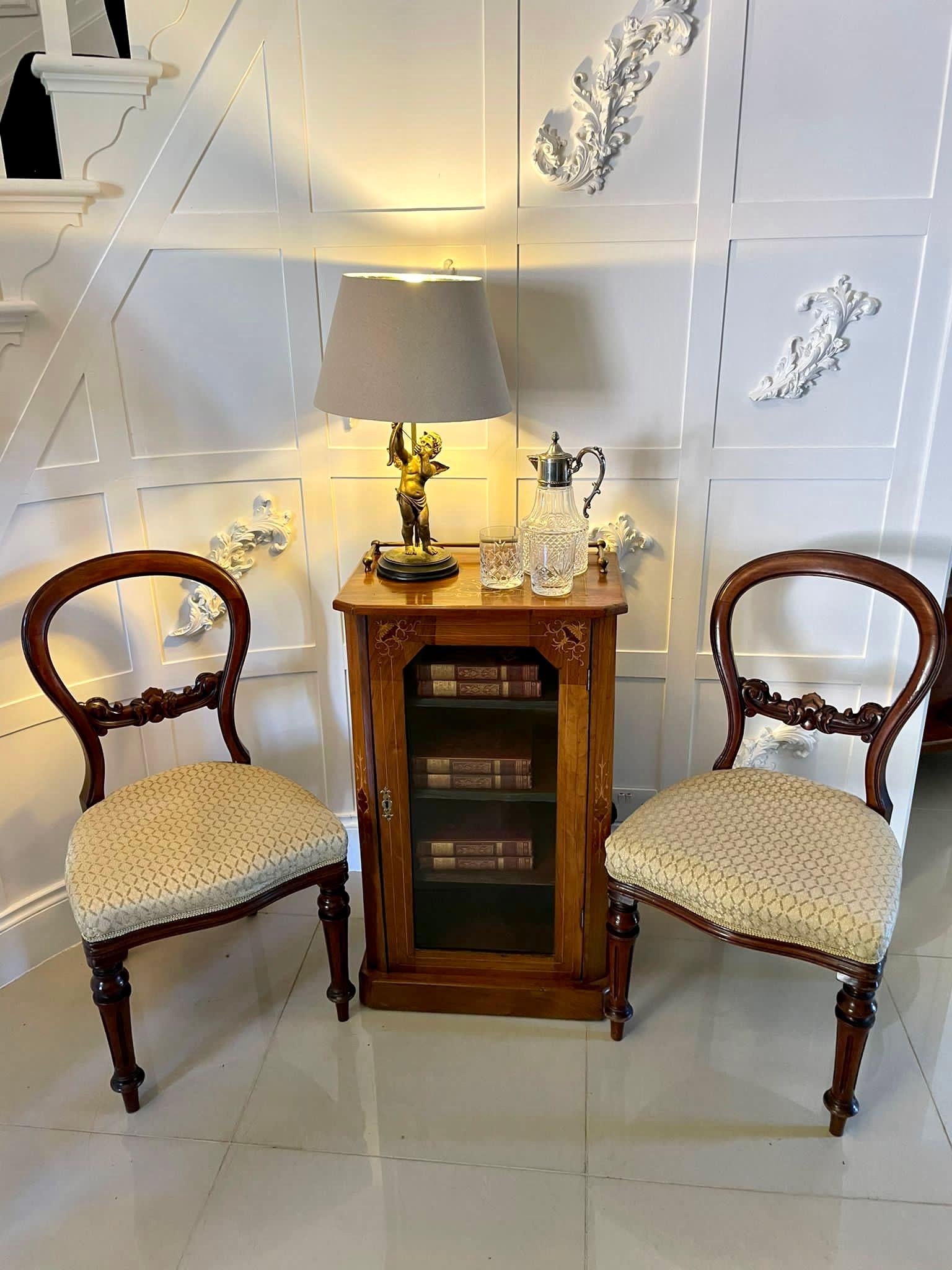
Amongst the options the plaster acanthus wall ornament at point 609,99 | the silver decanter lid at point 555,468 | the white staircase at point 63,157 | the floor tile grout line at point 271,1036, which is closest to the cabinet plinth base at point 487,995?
the floor tile grout line at point 271,1036

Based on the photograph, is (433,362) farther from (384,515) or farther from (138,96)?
(138,96)

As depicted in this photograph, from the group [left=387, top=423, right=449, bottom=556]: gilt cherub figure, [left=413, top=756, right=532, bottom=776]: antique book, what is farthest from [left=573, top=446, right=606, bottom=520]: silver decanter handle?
[left=413, top=756, right=532, bottom=776]: antique book

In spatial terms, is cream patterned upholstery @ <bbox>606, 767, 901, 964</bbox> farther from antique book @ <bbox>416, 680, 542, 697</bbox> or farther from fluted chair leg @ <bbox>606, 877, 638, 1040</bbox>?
antique book @ <bbox>416, 680, 542, 697</bbox>

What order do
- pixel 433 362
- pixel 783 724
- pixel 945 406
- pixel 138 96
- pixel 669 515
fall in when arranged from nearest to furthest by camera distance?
pixel 433 362 → pixel 138 96 → pixel 945 406 → pixel 669 515 → pixel 783 724

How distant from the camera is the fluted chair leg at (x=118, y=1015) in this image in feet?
5.08

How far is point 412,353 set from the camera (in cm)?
150

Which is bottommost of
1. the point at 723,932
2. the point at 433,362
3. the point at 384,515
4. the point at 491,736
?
the point at 723,932

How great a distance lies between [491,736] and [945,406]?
1162mm

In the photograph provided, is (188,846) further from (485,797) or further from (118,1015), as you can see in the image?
(485,797)

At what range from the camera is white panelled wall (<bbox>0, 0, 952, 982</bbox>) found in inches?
67.1

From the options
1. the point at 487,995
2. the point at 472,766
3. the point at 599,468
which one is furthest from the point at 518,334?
the point at 487,995

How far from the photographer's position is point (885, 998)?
6.26 ft

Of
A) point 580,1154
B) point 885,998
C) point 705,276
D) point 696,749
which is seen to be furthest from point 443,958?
point 705,276

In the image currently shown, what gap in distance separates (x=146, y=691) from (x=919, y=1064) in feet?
5.65
